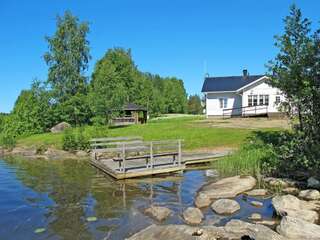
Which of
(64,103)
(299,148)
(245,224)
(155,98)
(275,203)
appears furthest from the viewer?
(155,98)

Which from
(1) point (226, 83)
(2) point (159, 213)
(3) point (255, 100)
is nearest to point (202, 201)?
(2) point (159, 213)

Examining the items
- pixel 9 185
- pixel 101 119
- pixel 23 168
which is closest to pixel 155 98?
pixel 101 119

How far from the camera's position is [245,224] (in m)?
8.10

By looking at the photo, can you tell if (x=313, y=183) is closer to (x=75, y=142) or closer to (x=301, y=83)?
(x=301, y=83)

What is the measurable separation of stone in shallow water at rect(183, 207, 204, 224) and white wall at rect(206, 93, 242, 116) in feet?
118

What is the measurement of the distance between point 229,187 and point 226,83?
1384 inches

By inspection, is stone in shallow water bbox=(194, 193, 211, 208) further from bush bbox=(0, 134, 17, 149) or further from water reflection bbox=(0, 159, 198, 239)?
bush bbox=(0, 134, 17, 149)

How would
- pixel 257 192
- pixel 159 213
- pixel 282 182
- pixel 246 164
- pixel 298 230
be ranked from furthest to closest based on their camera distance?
1. pixel 246 164
2. pixel 282 182
3. pixel 257 192
4. pixel 159 213
5. pixel 298 230

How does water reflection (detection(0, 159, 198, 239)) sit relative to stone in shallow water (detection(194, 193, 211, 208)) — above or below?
below

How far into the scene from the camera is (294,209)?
9312 millimetres

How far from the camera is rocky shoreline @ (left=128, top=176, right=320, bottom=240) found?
7518 mm

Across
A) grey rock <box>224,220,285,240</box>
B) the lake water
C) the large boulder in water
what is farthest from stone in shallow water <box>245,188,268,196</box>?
the large boulder in water

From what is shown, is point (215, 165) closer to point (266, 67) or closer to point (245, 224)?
point (266, 67)

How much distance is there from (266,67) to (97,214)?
429 inches
